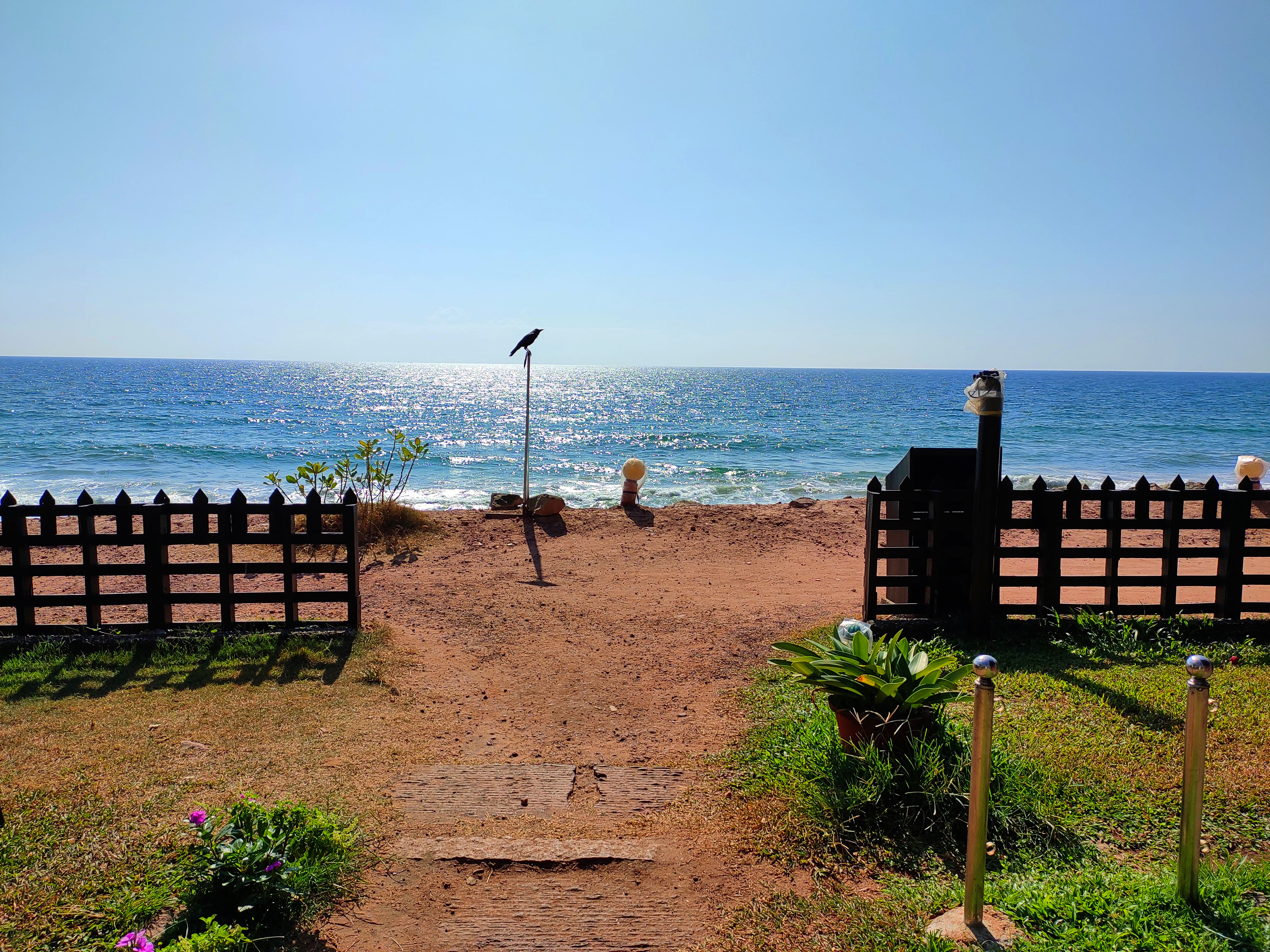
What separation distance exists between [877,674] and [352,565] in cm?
462

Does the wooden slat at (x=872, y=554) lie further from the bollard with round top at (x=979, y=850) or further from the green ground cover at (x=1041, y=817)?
the bollard with round top at (x=979, y=850)

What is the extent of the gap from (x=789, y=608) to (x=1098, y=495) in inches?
116

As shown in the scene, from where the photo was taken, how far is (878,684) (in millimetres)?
3834

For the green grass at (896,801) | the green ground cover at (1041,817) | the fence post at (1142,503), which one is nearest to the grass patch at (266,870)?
the green ground cover at (1041,817)

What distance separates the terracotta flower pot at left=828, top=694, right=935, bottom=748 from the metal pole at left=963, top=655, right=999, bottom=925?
3.33 ft

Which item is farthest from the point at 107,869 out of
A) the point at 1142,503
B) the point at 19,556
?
the point at 1142,503

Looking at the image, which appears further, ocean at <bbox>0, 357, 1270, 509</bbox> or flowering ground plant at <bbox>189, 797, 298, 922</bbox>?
ocean at <bbox>0, 357, 1270, 509</bbox>

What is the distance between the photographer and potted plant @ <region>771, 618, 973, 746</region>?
384 cm

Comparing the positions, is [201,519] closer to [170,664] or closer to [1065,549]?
[170,664]

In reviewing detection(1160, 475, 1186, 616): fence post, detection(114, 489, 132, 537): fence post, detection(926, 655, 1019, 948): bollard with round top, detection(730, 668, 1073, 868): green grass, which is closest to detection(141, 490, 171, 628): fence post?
detection(114, 489, 132, 537): fence post

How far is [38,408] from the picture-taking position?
49.5m

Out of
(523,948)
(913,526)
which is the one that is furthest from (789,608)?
(523,948)

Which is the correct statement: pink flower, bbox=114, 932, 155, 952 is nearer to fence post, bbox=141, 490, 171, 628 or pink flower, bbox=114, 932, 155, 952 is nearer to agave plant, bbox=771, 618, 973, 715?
agave plant, bbox=771, 618, 973, 715

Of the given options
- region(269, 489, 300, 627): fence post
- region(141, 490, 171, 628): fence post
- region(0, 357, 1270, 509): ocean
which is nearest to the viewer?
region(141, 490, 171, 628): fence post
